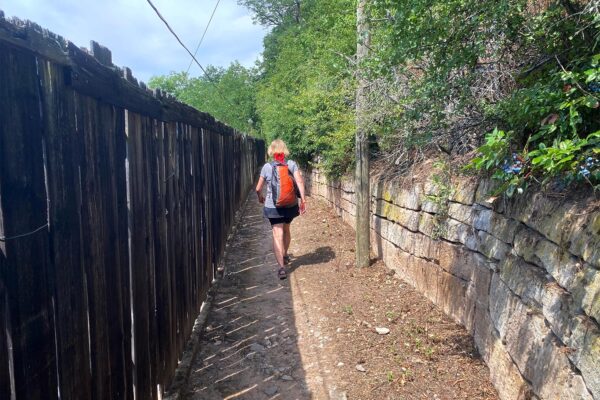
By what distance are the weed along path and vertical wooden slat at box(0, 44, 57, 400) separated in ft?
6.54

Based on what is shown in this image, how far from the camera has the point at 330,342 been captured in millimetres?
3988

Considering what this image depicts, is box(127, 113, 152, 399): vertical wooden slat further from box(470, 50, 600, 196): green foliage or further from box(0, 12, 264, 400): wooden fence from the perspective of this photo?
box(470, 50, 600, 196): green foliage

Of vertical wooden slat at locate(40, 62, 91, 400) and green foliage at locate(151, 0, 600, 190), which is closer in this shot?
vertical wooden slat at locate(40, 62, 91, 400)

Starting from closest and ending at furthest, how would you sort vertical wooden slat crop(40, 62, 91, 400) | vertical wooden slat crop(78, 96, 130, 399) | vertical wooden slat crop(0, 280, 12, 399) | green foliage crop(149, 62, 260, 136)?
vertical wooden slat crop(0, 280, 12, 399) < vertical wooden slat crop(40, 62, 91, 400) < vertical wooden slat crop(78, 96, 130, 399) < green foliage crop(149, 62, 260, 136)

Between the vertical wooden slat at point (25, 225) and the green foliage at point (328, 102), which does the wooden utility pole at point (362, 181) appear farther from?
the vertical wooden slat at point (25, 225)

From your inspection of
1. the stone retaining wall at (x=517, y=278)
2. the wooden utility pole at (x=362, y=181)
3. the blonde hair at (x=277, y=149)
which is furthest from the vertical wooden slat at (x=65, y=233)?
the blonde hair at (x=277, y=149)

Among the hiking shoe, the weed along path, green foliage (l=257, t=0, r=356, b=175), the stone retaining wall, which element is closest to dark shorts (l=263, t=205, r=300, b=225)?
the hiking shoe

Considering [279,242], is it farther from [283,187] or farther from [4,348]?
[4,348]

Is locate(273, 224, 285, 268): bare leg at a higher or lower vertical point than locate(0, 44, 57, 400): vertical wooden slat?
lower

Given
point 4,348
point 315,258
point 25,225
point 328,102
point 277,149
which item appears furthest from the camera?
point 328,102

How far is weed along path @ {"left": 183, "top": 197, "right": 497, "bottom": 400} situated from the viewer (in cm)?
323

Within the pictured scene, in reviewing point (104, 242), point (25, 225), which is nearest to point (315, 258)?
point (104, 242)

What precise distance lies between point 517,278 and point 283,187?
3458 mm

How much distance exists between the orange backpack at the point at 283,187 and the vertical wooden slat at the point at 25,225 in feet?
14.3
